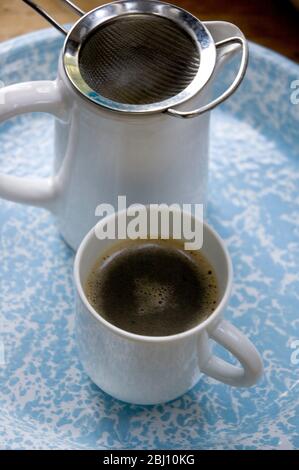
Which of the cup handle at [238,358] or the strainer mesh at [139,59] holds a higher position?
the strainer mesh at [139,59]

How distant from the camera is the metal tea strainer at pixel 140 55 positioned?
691mm

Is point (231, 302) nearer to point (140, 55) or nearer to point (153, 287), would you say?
point (153, 287)

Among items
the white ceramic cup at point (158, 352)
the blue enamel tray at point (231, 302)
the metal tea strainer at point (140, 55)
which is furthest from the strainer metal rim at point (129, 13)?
the blue enamel tray at point (231, 302)

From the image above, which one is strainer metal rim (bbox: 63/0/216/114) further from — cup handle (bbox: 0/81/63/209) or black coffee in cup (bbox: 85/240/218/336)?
black coffee in cup (bbox: 85/240/218/336)

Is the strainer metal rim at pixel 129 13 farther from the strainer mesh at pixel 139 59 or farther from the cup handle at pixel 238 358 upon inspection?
the cup handle at pixel 238 358

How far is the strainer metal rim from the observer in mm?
669

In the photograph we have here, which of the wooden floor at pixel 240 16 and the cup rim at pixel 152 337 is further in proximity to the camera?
the wooden floor at pixel 240 16

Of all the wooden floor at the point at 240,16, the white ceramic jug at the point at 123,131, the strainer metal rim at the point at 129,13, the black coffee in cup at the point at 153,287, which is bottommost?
the black coffee in cup at the point at 153,287

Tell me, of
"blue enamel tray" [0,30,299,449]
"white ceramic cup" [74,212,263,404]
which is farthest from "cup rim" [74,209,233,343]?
"blue enamel tray" [0,30,299,449]

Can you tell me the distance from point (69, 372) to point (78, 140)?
0.71ft

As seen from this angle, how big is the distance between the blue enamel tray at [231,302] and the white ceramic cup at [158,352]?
39 millimetres

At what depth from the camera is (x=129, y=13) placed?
74 cm

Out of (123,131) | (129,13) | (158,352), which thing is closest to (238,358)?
(158,352)
